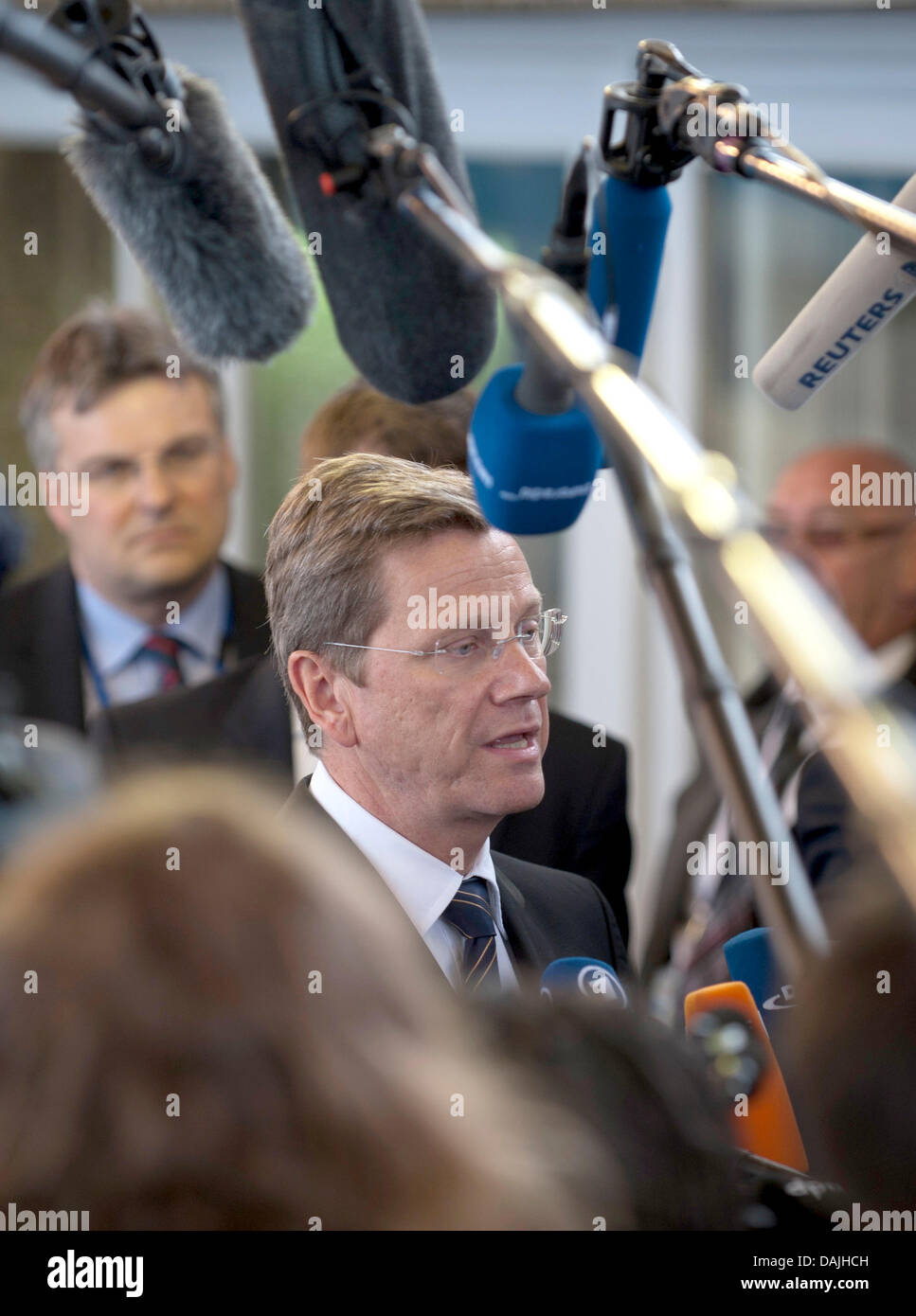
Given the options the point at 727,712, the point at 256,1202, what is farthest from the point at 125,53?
the point at 256,1202

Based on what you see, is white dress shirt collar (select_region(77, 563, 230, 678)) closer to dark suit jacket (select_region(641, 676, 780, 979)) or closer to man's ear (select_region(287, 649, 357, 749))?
man's ear (select_region(287, 649, 357, 749))

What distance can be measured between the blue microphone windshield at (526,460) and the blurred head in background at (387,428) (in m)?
0.33

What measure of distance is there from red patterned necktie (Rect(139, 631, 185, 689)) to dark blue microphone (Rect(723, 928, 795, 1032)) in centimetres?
64

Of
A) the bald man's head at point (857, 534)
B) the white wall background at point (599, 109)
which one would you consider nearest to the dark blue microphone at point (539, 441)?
the bald man's head at point (857, 534)

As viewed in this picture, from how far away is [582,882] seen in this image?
1.13 m

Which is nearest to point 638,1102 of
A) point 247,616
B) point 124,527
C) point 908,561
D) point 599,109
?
point 247,616

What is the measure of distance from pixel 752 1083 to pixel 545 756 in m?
0.36

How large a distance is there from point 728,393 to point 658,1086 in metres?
2.70

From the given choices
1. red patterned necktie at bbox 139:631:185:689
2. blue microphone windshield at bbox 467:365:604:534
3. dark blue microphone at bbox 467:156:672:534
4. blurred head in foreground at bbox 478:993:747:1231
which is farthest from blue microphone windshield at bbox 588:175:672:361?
red patterned necktie at bbox 139:631:185:689

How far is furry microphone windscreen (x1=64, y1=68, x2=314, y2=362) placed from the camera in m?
1.04

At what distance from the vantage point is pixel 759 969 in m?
1.01

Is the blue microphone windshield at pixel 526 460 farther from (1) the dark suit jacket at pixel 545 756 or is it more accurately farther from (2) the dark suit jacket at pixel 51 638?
(2) the dark suit jacket at pixel 51 638

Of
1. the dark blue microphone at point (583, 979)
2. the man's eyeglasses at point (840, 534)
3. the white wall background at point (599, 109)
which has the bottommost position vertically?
the dark blue microphone at point (583, 979)

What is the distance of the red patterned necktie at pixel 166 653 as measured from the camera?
146 cm
